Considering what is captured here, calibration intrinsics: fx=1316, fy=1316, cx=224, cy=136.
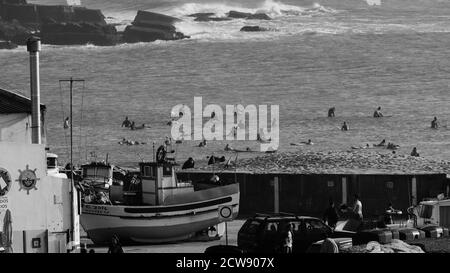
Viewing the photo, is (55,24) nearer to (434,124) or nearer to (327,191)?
(434,124)

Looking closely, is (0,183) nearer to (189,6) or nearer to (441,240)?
(441,240)

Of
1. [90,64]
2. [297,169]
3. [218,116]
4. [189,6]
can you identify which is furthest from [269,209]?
[189,6]

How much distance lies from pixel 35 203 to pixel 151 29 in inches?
2904

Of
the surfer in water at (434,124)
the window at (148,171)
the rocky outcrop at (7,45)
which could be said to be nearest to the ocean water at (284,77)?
the surfer in water at (434,124)

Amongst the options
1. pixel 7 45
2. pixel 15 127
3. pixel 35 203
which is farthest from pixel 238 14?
pixel 35 203

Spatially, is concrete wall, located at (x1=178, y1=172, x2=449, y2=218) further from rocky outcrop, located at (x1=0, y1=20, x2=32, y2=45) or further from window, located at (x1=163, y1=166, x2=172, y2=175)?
rocky outcrop, located at (x1=0, y1=20, x2=32, y2=45)

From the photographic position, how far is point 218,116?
55.4 m

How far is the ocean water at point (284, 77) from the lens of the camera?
49969mm

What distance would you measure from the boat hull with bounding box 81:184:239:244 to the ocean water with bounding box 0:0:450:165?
1682 centimetres

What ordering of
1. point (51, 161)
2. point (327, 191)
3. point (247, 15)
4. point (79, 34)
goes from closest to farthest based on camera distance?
point (51, 161), point (327, 191), point (79, 34), point (247, 15)

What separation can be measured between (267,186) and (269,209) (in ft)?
1.97

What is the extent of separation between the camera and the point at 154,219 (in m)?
25.1

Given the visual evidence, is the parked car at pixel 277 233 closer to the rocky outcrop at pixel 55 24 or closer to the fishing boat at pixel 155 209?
the fishing boat at pixel 155 209

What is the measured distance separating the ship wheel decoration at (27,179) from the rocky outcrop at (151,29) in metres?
70.6
